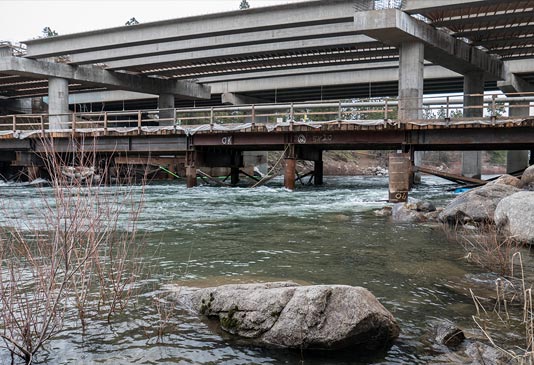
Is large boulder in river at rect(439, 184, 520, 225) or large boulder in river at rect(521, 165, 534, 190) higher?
large boulder in river at rect(521, 165, 534, 190)

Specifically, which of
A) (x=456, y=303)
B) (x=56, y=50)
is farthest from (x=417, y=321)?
(x=56, y=50)

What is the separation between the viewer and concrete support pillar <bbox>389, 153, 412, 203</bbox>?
1903cm

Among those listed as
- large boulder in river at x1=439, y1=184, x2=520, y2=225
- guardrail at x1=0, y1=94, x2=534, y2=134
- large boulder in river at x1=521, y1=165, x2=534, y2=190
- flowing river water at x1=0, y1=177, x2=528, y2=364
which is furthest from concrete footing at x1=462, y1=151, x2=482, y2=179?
large boulder in river at x1=439, y1=184, x2=520, y2=225

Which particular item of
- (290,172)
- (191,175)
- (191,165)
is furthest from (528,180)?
(191,175)

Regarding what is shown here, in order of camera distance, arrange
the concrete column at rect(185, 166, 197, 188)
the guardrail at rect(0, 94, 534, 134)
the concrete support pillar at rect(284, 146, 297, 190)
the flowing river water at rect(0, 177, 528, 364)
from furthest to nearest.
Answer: the concrete column at rect(185, 166, 197, 188) → the concrete support pillar at rect(284, 146, 297, 190) → the guardrail at rect(0, 94, 534, 134) → the flowing river water at rect(0, 177, 528, 364)

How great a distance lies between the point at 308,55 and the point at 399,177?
52.6 feet

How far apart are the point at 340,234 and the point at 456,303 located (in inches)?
212

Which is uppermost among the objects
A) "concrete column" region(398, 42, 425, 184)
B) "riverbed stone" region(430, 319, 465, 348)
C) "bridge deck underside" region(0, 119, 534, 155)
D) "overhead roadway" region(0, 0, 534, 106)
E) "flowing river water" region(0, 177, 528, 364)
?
"overhead roadway" region(0, 0, 534, 106)

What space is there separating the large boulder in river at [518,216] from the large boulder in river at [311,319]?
5.55 meters

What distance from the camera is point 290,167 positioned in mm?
23859

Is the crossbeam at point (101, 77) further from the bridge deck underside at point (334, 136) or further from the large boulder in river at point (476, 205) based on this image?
the large boulder in river at point (476, 205)

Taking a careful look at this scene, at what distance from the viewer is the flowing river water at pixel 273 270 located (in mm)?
4609

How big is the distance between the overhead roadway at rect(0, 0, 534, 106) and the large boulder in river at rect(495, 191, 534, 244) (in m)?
13.1

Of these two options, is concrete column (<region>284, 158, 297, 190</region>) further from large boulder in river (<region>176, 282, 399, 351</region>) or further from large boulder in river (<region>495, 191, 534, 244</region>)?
large boulder in river (<region>176, 282, 399, 351</region>)
